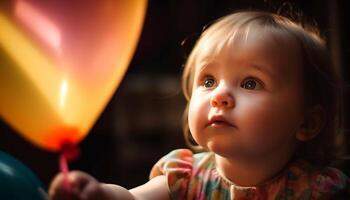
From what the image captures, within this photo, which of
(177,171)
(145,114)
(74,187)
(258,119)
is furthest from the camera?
(145,114)

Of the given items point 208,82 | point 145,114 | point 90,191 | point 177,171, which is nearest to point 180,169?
point 177,171

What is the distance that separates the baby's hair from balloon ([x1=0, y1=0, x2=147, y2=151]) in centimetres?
19

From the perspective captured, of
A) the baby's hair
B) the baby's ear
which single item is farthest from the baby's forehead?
the baby's ear

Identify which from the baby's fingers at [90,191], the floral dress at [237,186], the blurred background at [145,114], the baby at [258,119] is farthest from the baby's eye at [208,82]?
the blurred background at [145,114]

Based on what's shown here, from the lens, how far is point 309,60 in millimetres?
867

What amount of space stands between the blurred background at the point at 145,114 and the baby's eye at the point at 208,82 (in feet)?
2.61

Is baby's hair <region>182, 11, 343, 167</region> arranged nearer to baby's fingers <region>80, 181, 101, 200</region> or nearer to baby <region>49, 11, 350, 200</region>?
baby <region>49, 11, 350, 200</region>

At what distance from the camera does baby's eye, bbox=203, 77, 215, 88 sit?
2.85ft

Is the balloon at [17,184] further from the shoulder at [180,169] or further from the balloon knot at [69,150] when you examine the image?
the shoulder at [180,169]

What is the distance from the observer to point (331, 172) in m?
0.89

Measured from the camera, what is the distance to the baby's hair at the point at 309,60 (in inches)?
34.0

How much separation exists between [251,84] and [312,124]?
14 centimetres

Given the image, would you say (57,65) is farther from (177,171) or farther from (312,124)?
(312,124)

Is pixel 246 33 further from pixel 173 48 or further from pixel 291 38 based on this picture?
pixel 173 48
